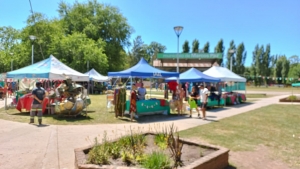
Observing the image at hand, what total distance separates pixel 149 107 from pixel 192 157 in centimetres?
775

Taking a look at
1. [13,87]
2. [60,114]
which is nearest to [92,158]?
[60,114]

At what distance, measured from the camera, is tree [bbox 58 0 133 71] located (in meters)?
42.3

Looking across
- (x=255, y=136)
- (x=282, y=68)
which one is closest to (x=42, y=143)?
(x=255, y=136)

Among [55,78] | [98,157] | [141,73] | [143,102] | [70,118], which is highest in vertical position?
[141,73]

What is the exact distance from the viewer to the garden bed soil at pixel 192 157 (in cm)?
420

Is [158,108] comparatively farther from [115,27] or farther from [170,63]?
[170,63]

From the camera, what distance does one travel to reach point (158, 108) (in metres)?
13.3

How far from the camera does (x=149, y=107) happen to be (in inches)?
504

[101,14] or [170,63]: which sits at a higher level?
[101,14]

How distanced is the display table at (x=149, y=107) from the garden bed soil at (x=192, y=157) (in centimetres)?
590

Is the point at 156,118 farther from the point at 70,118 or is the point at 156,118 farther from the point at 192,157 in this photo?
the point at 192,157

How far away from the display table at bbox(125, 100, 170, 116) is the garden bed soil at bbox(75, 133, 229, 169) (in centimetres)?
590

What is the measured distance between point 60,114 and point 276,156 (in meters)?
9.11

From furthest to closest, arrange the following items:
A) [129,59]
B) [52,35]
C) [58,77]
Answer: [129,59], [52,35], [58,77]
